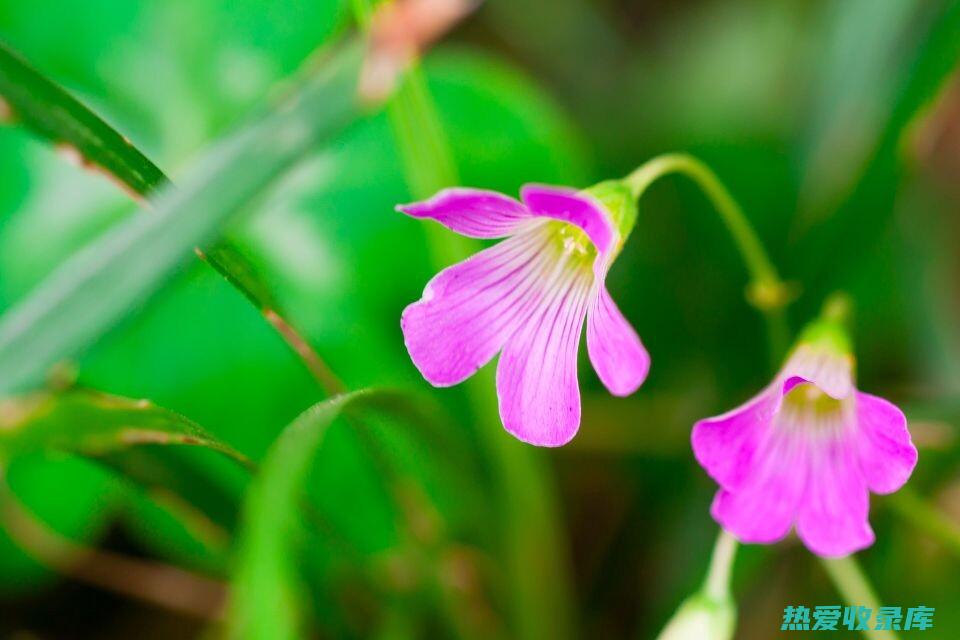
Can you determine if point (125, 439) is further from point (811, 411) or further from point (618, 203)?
point (811, 411)

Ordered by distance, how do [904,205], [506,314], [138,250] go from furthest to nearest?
[904,205] < [506,314] < [138,250]

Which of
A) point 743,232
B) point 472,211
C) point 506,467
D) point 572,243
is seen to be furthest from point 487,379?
point 472,211

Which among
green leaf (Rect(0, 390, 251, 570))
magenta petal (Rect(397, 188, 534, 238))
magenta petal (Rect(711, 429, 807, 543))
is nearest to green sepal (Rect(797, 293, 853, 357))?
magenta petal (Rect(711, 429, 807, 543))

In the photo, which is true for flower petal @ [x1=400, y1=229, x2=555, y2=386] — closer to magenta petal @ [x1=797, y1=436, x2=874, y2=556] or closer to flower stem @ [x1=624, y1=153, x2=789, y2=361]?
flower stem @ [x1=624, y1=153, x2=789, y2=361]

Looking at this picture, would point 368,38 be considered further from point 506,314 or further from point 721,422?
point 721,422

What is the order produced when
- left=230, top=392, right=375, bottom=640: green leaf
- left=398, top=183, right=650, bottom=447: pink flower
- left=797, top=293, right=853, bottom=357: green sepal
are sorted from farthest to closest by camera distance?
left=797, top=293, right=853, bottom=357: green sepal
left=398, top=183, right=650, bottom=447: pink flower
left=230, top=392, right=375, bottom=640: green leaf

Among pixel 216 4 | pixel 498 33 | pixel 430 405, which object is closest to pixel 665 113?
pixel 498 33
